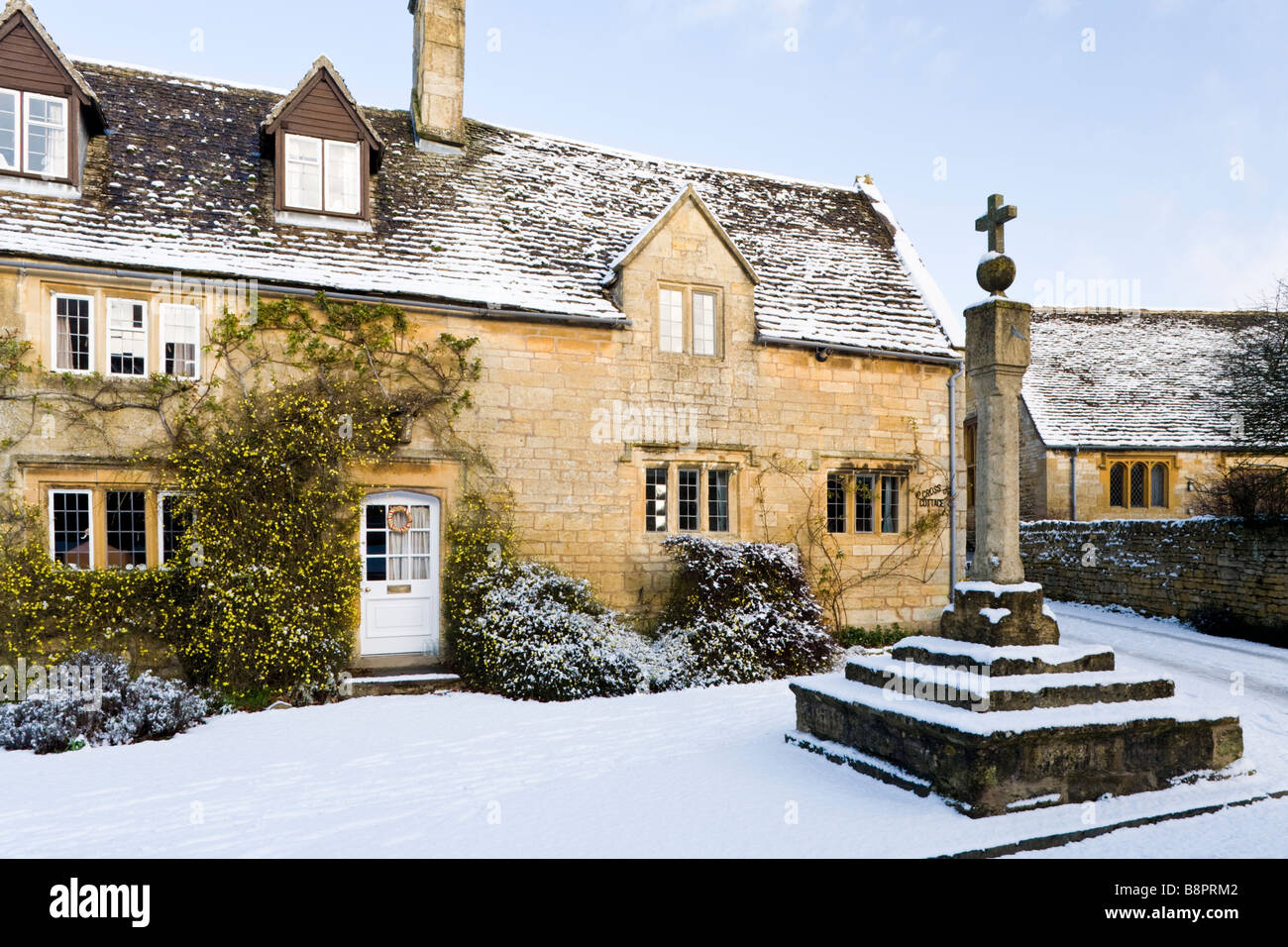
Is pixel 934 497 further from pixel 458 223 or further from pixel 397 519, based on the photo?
pixel 458 223

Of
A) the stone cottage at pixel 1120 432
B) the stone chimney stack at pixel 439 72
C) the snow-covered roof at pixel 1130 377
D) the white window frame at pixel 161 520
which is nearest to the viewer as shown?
the white window frame at pixel 161 520

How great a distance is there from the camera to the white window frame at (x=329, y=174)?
1234cm

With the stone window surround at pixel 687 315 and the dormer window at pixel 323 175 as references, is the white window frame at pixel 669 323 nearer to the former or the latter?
the stone window surround at pixel 687 315

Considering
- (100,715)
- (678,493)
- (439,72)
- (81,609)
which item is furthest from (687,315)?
(100,715)

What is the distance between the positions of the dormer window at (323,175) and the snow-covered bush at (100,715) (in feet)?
22.4

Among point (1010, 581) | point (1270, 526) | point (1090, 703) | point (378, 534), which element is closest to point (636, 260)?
point (378, 534)

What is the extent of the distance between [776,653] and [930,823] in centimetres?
587

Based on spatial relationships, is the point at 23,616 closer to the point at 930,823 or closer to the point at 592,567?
the point at 592,567

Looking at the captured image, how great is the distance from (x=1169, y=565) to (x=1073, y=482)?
6.82m

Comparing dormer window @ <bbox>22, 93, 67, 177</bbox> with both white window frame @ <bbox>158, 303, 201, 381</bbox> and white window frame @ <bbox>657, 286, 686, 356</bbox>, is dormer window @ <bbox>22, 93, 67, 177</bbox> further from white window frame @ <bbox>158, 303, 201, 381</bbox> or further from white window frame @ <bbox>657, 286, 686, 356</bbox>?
white window frame @ <bbox>657, 286, 686, 356</bbox>

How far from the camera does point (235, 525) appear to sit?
10.0m

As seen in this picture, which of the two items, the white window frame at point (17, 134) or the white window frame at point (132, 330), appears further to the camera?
the white window frame at point (17, 134)

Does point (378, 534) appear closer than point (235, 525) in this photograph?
No

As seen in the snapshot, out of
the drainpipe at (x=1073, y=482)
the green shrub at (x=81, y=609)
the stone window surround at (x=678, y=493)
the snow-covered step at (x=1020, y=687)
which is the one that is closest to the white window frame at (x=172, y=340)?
the green shrub at (x=81, y=609)
